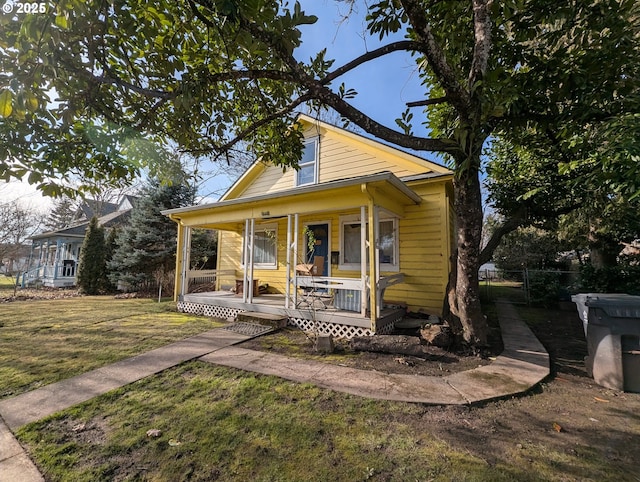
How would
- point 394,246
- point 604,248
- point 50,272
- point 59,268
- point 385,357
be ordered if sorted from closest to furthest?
point 385,357 < point 394,246 < point 604,248 < point 59,268 < point 50,272

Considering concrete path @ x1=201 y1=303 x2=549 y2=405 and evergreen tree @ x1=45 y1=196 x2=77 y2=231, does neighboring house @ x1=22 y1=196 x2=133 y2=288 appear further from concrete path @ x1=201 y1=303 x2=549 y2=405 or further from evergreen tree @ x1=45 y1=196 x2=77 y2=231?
concrete path @ x1=201 y1=303 x2=549 y2=405

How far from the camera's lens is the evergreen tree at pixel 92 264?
13.9 m

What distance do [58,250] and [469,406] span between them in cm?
2442

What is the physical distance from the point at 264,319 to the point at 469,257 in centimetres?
477

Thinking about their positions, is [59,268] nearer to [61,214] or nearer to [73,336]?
[73,336]

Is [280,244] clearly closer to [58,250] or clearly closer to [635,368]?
[635,368]

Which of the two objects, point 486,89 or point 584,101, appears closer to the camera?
point 486,89

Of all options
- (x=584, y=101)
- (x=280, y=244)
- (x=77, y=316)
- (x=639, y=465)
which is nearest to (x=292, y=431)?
(x=639, y=465)

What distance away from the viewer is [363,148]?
9109mm

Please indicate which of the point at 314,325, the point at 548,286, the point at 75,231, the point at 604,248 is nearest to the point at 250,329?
the point at 314,325

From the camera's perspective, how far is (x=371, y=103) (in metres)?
7.94

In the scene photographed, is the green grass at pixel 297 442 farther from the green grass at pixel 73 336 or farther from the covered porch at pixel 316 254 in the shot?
the covered porch at pixel 316 254

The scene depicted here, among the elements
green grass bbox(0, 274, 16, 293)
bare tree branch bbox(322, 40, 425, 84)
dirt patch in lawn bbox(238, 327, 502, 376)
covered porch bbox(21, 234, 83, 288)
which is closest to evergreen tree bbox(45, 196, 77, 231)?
green grass bbox(0, 274, 16, 293)

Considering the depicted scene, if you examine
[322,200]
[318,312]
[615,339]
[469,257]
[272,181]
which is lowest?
[318,312]
